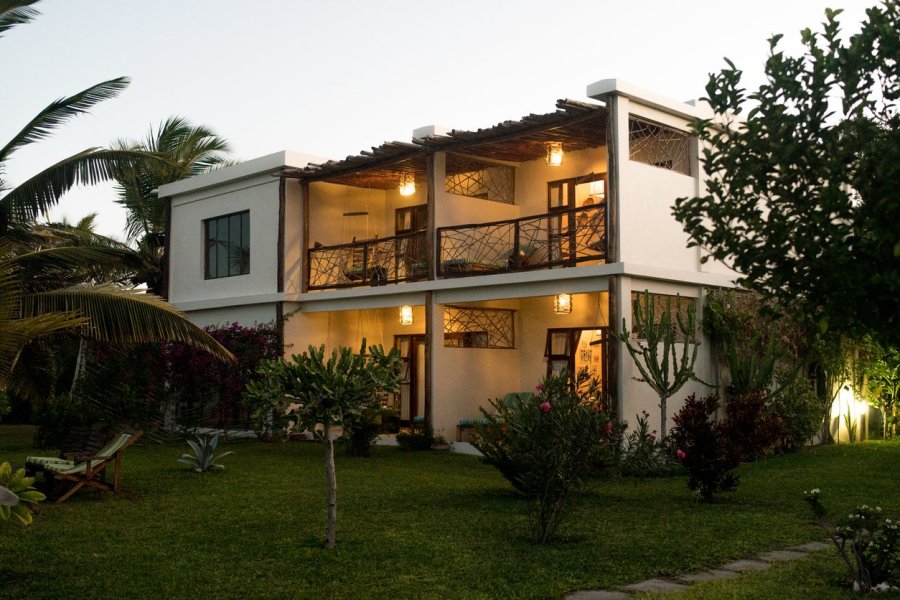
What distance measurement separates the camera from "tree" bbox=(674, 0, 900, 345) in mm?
4617

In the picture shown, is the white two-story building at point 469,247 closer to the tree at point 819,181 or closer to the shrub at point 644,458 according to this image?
the shrub at point 644,458

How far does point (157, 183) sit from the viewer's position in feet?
89.1

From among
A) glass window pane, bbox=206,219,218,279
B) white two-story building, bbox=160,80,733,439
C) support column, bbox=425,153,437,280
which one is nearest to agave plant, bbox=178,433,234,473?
white two-story building, bbox=160,80,733,439

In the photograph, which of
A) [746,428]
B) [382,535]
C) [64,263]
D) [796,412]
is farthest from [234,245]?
[382,535]

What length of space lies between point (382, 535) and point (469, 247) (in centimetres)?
907

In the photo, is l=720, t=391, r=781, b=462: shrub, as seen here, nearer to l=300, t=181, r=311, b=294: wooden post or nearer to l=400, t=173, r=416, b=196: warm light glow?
l=400, t=173, r=416, b=196: warm light glow

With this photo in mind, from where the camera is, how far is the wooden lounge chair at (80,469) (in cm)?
1056

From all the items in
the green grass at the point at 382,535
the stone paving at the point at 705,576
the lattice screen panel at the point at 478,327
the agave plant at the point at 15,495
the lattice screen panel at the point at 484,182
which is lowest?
the stone paving at the point at 705,576

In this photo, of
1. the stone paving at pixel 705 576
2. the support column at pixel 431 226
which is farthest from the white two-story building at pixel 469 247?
the stone paving at pixel 705 576

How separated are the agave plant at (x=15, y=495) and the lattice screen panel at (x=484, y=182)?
43.2 ft

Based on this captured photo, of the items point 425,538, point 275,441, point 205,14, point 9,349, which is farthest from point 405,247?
point 425,538

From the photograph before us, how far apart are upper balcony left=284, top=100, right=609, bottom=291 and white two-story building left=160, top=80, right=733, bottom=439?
0.12 feet

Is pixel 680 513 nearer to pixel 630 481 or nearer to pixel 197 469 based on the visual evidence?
pixel 630 481

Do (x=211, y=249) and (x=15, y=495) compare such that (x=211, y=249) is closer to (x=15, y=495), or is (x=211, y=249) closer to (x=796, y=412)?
(x=796, y=412)
